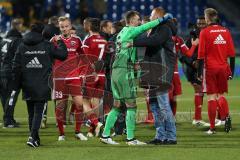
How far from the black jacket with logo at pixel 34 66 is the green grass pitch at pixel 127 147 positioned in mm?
819

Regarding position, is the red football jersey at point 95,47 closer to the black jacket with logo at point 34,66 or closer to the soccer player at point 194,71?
the black jacket with logo at point 34,66

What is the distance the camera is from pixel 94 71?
13148 mm

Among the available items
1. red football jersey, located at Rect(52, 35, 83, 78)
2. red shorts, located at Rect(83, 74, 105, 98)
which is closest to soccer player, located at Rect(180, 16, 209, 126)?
red shorts, located at Rect(83, 74, 105, 98)

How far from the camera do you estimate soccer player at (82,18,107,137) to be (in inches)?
503

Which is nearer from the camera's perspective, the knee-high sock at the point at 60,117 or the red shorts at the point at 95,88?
the knee-high sock at the point at 60,117

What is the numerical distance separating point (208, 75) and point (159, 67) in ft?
6.62

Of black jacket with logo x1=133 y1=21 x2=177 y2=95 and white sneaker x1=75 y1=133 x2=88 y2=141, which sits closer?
black jacket with logo x1=133 y1=21 x2=177 y2=95

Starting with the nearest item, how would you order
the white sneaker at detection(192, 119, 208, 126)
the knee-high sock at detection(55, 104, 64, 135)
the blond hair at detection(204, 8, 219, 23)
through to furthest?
the knee-high sock at detection(55, 104, 64, 135) < the blond hair at detection(204, 8, 219, 23) < the white sneaker at detection(192, 119, 208, 126)

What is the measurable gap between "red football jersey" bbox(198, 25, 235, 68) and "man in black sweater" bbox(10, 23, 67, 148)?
279 centimetres

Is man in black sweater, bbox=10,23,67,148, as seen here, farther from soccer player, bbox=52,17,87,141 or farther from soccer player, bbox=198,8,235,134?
soccer player, bbox=198,8,235,134

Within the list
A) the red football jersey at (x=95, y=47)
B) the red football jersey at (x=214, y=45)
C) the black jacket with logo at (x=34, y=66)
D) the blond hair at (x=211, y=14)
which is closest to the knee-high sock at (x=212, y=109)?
the red football jersey at (x=214, y=45)

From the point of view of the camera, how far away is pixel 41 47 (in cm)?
1123

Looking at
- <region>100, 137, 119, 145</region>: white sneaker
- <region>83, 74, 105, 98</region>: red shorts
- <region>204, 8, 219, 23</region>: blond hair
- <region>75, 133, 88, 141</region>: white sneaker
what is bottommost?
<region>75, 133, 88, 141</region>: white sneaker

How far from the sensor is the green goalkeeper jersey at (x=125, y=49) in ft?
36.4
